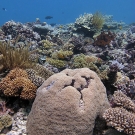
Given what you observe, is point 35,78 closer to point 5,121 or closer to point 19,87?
point 19,87

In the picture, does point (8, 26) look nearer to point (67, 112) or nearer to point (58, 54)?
point (58, 54)

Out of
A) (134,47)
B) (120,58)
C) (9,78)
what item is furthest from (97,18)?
(9,78)

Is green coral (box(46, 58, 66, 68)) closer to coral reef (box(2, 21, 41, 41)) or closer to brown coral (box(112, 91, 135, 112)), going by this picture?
brown coral (box(112, 91, 135, 112))

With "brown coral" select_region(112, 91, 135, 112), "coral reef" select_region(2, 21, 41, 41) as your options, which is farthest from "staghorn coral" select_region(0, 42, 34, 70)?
"coral reef" select_region(2, 21, 41, 41)

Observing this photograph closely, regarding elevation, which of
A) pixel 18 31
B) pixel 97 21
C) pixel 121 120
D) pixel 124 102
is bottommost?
pixel 121 120

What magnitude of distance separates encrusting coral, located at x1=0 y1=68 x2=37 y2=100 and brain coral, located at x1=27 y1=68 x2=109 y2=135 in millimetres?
506

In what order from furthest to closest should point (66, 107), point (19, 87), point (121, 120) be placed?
point (19, 87), point (66, 107), point (121, 120)

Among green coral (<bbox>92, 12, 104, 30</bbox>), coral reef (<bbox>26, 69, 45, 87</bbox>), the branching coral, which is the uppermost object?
green coral (<bbox>92, 12, 104, 30</bbox>)

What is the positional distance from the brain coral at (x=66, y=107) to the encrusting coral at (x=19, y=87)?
0.51 metres

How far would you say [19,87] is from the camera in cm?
457

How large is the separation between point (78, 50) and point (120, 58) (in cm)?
230

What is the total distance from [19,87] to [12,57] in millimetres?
1010

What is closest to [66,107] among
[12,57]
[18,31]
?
[12,57]

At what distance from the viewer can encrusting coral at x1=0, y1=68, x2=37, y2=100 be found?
4.51 m
